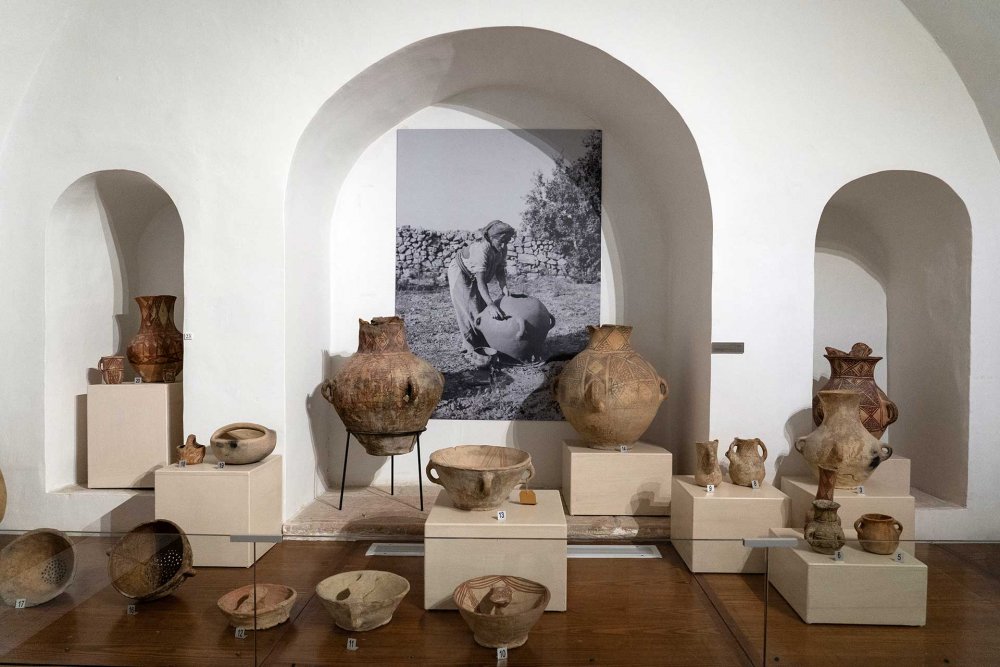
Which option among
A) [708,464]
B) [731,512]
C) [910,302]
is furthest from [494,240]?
[910,302]

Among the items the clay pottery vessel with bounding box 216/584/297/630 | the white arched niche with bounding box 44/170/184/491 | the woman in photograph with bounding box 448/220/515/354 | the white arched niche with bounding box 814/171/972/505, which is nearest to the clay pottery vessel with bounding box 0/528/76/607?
the clay pottery vessel with bounding box 216/584/297/630

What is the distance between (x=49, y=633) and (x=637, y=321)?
3672 mm

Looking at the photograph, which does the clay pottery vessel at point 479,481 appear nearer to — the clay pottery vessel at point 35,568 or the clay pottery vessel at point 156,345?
the clay pottery vessel at point 35,568

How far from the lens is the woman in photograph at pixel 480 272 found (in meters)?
4.80

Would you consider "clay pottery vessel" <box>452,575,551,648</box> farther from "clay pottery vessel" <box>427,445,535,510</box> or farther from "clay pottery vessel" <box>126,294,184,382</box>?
"clay pottery vessel" <box>126,294,184,382</box>

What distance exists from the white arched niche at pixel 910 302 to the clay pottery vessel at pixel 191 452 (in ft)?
12.9

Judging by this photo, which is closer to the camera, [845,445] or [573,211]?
[845,445]

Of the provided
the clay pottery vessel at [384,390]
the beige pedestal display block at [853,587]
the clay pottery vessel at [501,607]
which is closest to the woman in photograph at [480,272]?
the clay pottery vessel at [384,390]

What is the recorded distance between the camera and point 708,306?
3965 mm

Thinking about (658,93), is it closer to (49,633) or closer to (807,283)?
(807,283)

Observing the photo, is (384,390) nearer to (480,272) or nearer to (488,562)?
(480,272)

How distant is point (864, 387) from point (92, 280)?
4.70 m

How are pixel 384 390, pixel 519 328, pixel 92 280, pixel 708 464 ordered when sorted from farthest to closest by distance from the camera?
1. pixel 519 328
2. pixel 92 280
3. pixel 384 390
4. pixel 708 464

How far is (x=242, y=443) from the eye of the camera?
11.9 feet
